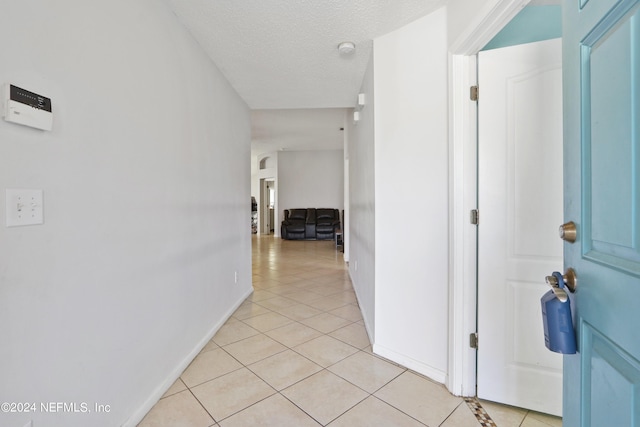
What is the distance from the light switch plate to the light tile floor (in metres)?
1.19

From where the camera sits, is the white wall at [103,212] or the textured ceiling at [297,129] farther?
the textured ceiling at [297,129]

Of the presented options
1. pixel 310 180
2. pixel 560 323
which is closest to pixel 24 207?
pixel 560 323

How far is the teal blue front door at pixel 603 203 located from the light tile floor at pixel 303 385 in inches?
37.7

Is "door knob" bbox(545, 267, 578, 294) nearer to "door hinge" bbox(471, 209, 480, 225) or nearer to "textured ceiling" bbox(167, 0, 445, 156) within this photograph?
"door hinge" bbox(471, 209, 480, 225)

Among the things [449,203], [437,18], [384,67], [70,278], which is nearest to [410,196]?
Result: [449,203]

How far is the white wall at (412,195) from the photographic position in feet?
6.07

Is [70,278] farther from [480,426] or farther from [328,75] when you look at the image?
[328,75]

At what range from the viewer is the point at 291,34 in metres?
2.13

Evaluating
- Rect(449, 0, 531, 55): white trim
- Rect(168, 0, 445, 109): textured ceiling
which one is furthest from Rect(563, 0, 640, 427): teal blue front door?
Rect(168, 0, 445, 109): textured ceiling

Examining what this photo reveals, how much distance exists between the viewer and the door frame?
1.69 metres

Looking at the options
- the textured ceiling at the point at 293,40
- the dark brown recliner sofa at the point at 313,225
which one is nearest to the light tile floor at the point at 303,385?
the textured ceiling at the point at 293,40

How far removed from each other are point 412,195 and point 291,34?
1456 millimetres

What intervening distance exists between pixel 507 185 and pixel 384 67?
1197mm

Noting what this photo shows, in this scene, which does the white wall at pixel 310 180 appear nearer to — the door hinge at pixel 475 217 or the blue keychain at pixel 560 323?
the door hinge at pixel 475 217
